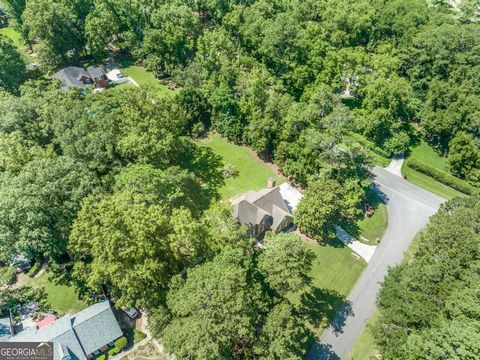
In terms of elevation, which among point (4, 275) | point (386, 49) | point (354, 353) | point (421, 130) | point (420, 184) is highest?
point (386, 49)

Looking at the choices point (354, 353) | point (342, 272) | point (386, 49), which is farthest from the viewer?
point (386, 49)

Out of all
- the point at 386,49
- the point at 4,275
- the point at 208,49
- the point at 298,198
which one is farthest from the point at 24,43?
the point at 386,49

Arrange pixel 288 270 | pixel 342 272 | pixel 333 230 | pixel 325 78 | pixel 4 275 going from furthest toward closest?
Result: 1. pixel 325 78
2. pixel 333 230
3. pixel 342 272
4. pixel 4 275
5. pixel 288 270

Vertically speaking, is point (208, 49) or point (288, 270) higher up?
point (208, 49)

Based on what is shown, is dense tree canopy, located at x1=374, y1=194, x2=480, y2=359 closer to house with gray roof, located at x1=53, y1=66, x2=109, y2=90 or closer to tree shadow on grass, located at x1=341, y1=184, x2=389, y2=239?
tree shadow on grass, located at x1=341, y1=184, x2=389, y2=239

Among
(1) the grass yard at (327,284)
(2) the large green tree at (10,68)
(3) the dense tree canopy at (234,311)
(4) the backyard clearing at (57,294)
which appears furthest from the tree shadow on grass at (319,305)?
(2) the large green tree at (10,68)

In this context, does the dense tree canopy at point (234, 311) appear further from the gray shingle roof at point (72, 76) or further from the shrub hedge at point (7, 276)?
the gray shingle roof at point (72, 76)

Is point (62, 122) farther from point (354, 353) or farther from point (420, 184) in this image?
point (420, 184)

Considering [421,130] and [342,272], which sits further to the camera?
[421,130]

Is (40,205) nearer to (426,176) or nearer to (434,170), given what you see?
(426,176)
